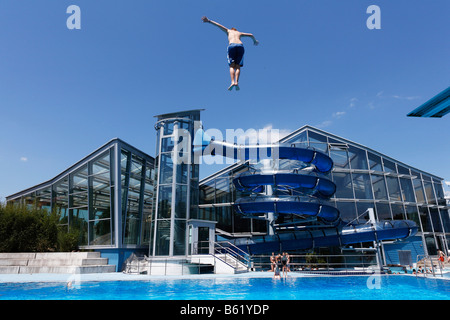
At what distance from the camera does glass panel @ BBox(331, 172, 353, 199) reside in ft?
78.4

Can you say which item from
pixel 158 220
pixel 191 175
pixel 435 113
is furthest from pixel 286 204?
pixel 435 113

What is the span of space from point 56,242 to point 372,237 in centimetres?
2148

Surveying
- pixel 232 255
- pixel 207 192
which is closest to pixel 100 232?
pixel 207 192

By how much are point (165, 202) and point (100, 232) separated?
5.44m

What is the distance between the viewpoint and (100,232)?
21891 mm

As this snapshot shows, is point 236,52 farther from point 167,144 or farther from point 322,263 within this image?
point 322,263

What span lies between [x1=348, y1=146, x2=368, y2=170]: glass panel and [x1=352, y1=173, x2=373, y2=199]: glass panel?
→ 684 millimetres

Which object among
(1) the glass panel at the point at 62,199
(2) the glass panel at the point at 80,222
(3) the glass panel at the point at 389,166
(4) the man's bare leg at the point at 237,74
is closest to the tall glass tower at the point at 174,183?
(2) the glass panel at the point at 80,222

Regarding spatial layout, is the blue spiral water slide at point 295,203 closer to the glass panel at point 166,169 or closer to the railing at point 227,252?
the railing at point 227,252

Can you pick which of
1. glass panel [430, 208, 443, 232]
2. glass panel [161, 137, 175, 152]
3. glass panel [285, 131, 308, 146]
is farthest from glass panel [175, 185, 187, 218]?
glass panel [430, 208, 443, 232]

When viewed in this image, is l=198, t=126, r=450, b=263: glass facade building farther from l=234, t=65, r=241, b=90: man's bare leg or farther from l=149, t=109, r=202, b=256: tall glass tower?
l=234, t=65, r=241, b=90: man's bare leg

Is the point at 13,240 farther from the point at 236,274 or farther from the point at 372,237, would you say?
the point at 372,237

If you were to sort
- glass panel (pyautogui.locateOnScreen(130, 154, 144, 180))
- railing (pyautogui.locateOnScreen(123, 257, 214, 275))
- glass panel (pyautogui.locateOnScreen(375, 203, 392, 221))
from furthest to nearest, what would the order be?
glass panel (pyautogui.locateOnScreen(130, 154, 144, 180)) → glass panel (pyautogui.locateOnScreen(375, 203, 392, 221)) → railing (pyautogui.locateOnScreen(123, 257, 214, 275))

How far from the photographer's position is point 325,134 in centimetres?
2550
